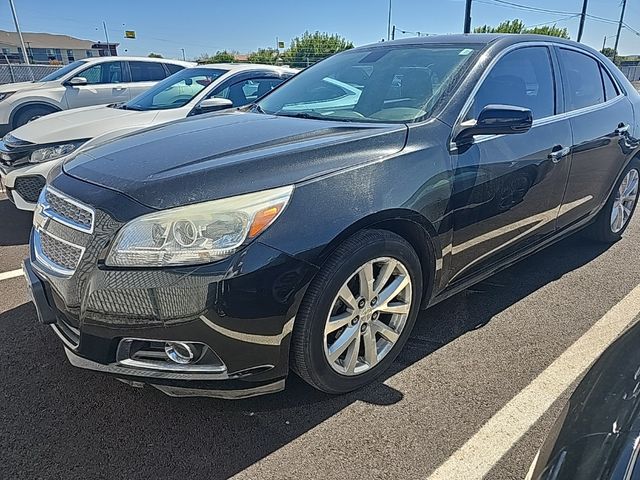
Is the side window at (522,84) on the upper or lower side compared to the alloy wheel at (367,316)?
upper

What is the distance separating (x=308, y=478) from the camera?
192 centimetres

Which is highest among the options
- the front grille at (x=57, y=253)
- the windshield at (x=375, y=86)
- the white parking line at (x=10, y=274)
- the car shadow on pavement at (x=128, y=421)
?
the windshield at (x=375, y=86)

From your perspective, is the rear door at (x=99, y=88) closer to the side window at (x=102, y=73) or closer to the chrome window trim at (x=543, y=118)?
the side window at (x=102, y=73)

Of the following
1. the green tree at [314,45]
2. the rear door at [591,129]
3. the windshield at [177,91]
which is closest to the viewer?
the rear door at [591,129]

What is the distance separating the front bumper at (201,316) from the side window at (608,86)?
3.17 meters

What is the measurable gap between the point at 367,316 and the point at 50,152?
3.78m

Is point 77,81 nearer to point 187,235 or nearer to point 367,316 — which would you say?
point 187,235

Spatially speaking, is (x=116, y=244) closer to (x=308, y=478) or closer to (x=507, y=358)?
(x=308, y=478)

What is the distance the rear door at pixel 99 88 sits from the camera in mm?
8969

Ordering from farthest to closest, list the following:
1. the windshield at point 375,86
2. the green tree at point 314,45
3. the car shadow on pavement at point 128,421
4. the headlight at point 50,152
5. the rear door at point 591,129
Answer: the green tree at point 314,45 < the headlight at point 50,152 < the rear door at point 591,129 < the windshield at point 375,86 < the car shadow on pavement at point 128,421

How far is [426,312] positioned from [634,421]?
1931mm

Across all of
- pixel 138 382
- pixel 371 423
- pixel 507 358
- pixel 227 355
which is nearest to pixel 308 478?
pixel 371 423

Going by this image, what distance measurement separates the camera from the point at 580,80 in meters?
3.58

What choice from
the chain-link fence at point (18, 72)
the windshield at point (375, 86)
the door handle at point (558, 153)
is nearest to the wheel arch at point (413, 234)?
the windshield at point (375, 86)
